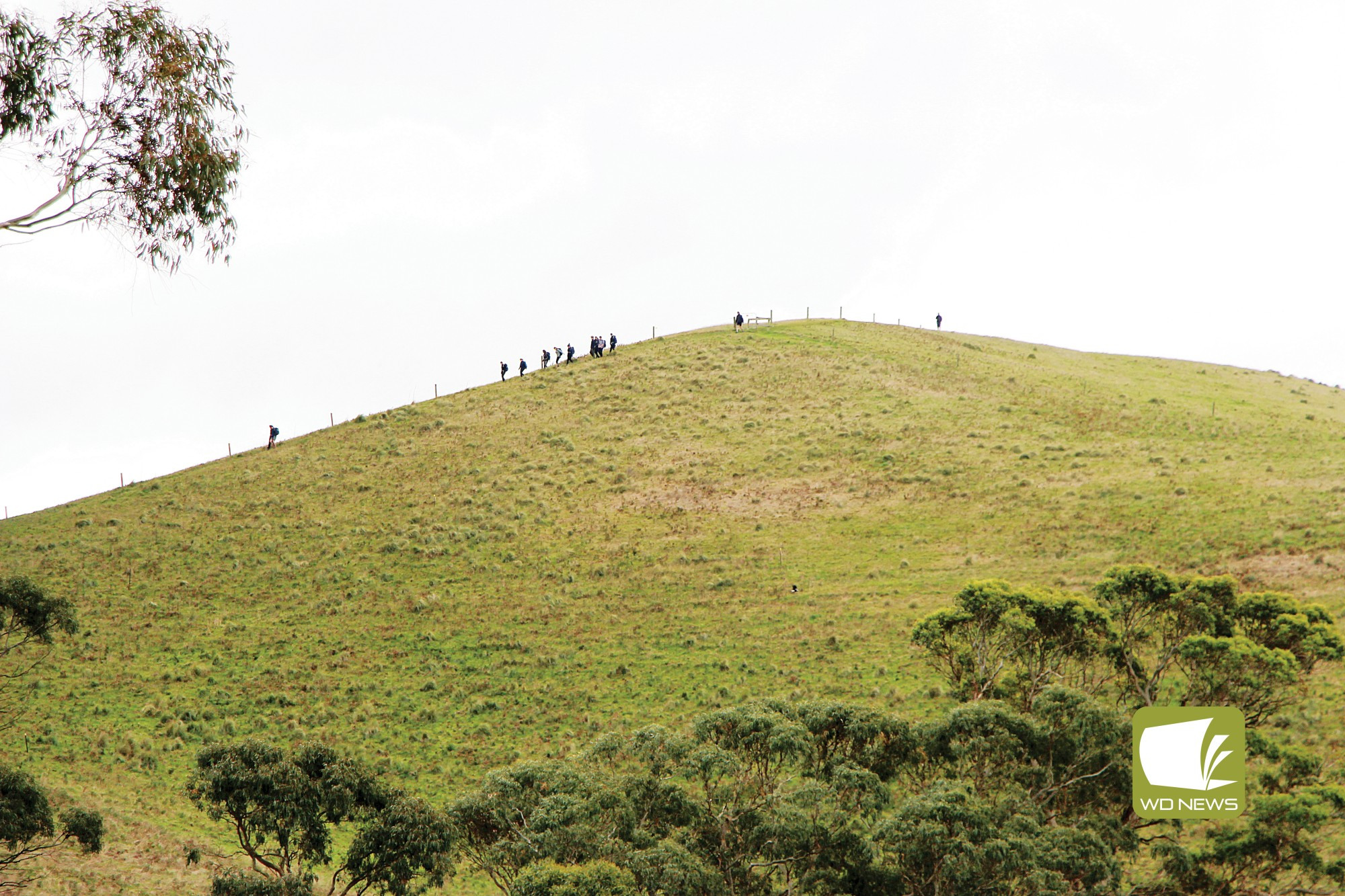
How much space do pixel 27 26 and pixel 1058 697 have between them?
26486mm

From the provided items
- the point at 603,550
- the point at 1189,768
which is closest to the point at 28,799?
the point at 1189,768

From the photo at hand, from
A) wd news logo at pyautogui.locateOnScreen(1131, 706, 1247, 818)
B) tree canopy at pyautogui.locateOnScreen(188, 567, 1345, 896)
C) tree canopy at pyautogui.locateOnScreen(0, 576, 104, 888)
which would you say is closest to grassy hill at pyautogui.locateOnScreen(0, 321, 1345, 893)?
tree canopy at pyautogui.locateOnScreen(0, 576, 104, 888)

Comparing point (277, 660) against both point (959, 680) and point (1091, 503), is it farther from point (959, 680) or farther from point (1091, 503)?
point (1091, 503)

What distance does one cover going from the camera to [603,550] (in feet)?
176

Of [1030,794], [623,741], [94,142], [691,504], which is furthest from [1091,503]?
[94,142]

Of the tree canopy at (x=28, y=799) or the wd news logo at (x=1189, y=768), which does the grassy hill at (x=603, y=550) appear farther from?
the wd news logo at (x=1189, y=768)

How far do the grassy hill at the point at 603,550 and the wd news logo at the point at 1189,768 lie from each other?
767 centimetres

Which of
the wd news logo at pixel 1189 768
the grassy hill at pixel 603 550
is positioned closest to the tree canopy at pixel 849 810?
the wd news logo at pixel 1189 768

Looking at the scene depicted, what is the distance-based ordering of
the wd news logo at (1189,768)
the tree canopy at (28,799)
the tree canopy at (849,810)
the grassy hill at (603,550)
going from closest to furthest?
the tree canopy at (28,799)
the tree canopy at (849,810)
the wd news logo at (1189,768)
the grassy hill at (603,550)

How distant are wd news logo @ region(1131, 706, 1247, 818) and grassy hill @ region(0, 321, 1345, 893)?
7.67m

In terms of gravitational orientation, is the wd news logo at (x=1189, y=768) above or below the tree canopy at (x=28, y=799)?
below

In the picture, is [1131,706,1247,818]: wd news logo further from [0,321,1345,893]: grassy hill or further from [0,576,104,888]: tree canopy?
[0,576,104,888]: tree canopy

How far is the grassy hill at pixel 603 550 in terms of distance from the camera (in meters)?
38.4

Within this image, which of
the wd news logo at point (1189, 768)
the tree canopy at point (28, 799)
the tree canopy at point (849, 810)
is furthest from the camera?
the wd news logo at point (1189, 768)
